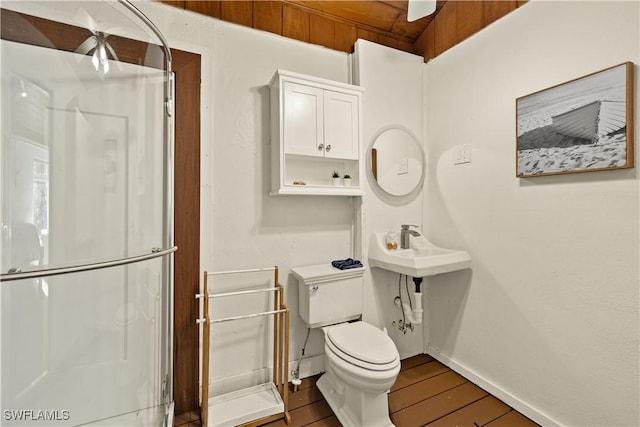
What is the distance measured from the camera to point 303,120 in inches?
64.5

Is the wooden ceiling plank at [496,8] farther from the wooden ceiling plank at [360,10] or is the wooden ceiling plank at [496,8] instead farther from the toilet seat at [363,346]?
the toilet seat at [363,346]

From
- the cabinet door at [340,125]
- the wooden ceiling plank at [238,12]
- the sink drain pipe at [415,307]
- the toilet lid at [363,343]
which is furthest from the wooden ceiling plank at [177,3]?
the sink drain pipe at [415,307]

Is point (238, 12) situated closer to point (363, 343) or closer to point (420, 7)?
point (420, 7)

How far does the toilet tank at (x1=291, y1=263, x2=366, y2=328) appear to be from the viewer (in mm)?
1633

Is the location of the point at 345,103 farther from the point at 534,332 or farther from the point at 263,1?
the point at 534,332

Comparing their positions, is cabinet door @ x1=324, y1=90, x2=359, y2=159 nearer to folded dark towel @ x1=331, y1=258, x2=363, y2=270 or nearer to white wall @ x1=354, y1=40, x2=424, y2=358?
white wall @ x1=354, y1=40, x2=424, y2=358

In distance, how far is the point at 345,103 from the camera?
1756mm

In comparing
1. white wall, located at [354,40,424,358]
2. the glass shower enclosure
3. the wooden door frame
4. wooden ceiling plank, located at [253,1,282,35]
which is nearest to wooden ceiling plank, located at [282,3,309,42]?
wooden ceiling plank, located at [253,1,282,35]

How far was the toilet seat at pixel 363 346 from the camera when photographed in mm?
1281

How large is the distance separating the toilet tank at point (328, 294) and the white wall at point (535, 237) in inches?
28.4

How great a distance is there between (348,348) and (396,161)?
1.28 meters

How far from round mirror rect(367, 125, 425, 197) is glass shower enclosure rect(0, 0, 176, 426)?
133cm

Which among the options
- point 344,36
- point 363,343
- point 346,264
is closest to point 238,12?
point 344,36

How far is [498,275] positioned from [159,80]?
2.03 m
